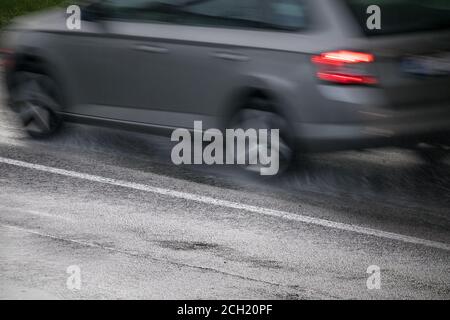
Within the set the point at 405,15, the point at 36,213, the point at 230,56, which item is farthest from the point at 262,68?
the point at 36,213

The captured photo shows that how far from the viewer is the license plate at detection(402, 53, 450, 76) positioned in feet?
30.9

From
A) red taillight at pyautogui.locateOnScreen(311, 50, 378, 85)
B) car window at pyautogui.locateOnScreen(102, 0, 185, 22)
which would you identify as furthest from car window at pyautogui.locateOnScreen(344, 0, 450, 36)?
car window at pyautogui.locateOnScreen(102, 0, 185, 22)

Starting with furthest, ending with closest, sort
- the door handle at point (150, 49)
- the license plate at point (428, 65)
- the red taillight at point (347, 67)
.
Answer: the door handle at point (150, 49), the license plate at point (428, 65), the red taillight at point (347, 67)

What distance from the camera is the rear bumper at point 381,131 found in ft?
30.7

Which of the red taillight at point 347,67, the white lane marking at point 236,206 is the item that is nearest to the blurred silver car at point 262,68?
the red taillight at point 347,67

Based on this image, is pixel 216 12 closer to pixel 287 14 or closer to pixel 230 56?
pixel 230 56

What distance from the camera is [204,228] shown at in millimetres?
8422

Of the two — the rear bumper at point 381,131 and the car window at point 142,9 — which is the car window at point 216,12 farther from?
the rear bumper at point 381,131

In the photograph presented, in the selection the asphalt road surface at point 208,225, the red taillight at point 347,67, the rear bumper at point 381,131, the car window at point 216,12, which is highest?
the car window at point 216,12

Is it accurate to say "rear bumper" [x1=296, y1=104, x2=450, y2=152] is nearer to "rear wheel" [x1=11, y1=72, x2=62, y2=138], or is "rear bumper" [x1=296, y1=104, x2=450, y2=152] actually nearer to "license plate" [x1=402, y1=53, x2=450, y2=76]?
"license plate" [x1=402, y1=53, x2=450, y2=76]

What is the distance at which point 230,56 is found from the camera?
9.89m

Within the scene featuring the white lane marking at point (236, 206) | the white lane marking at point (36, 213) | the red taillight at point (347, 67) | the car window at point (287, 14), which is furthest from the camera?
the car window at point (287, 14)

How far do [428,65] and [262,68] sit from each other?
1284 millimetres
